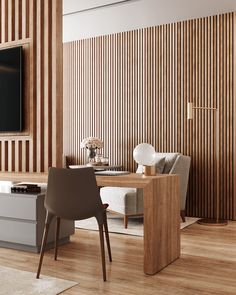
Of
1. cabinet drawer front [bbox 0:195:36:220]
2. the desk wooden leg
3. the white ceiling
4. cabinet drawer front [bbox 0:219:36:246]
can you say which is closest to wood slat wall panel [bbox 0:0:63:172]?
cabinet drawer front [bbox 0:195:36:220]

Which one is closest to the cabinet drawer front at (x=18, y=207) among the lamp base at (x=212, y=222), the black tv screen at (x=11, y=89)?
the black tv screen at (x=11, y=89)

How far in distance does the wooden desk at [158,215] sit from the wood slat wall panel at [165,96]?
181 centimetres

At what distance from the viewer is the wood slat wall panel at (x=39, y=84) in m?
3.89

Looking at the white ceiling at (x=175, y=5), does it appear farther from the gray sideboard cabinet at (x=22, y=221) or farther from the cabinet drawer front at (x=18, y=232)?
the cabinet drawer front at (x=18, y=232)

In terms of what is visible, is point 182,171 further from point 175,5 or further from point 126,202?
point 175,5

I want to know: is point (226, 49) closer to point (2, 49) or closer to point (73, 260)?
point (2, 49)

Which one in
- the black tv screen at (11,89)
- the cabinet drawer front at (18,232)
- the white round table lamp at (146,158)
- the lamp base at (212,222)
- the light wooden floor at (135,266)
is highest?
the black tv screen at (11,89)

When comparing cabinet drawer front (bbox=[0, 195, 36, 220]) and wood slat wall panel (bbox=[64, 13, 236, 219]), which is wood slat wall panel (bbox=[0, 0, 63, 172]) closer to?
cabinet drawer front (bbox=[0, 195, 36, 220])

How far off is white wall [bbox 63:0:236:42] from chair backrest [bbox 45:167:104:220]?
8.81ft

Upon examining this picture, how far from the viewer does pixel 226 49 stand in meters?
5.08

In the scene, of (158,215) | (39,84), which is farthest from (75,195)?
(39,84)

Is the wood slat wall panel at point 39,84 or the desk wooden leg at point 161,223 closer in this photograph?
the desk wooden leg at point 161,223

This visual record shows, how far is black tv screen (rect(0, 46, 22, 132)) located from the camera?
403 centimetres

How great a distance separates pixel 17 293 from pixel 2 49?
106 inches
